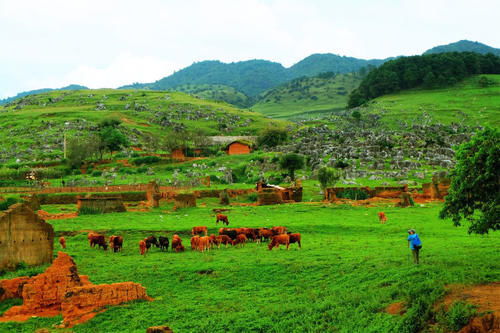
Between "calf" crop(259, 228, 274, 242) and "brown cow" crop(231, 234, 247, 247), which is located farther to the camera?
"calf" crop(259, 228, 274, 242)

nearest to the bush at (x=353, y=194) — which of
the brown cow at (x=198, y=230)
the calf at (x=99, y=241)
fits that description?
the brown cow at (x=198, y=230)

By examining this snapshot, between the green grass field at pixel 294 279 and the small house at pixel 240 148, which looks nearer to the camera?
the green grass field at pixel 294 279

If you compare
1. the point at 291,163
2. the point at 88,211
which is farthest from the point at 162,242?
the point at 291,163

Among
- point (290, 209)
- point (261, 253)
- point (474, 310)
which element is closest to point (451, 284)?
point (474, 310)

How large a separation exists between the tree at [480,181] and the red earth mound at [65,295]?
1318 centimetres

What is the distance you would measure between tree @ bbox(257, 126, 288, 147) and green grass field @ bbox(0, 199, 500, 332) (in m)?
78.1

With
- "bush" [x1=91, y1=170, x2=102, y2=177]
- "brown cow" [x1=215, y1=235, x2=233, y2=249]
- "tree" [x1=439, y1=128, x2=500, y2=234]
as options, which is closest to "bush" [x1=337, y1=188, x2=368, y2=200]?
"brown cow" [x1=215, y1=235, x2=233, y2=249]

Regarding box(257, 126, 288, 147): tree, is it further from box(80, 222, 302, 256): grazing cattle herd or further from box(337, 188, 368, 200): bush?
box(80, 222, 302, 256): grazing cattle herd

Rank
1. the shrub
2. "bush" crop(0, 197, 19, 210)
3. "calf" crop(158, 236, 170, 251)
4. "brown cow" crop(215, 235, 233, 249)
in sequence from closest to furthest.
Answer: "calf" crop(158, 236, 170, 251), "brown cow" crop(215, 235, 233, 249), the shrub, "bush" crop(0, 197, 19, 210)

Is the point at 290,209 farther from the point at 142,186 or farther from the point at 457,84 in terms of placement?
the point at 457,84

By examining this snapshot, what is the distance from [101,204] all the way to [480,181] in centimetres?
3450

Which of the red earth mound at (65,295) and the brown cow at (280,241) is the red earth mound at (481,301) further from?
the brown cow at (280,241)

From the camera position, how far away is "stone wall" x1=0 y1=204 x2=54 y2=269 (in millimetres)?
20688

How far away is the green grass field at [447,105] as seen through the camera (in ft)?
385
